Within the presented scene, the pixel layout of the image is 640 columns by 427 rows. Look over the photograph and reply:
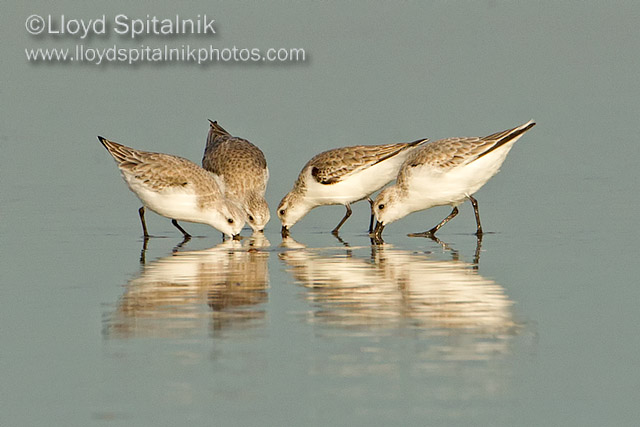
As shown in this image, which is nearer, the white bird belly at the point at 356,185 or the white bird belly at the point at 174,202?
the white bird belly at the point at 174,202

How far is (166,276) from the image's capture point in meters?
12.0

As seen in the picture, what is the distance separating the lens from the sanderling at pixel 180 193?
52.6 feet

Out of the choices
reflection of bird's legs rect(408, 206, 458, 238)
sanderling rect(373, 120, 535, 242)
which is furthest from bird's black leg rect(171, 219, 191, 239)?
reflection of bird's legs rect(408, 206, 458, 238)

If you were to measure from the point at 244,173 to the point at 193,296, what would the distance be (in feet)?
23.7

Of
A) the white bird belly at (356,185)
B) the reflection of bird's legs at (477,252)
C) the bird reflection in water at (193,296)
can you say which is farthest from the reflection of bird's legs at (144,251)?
the reflection of bird's legs at (477,252)

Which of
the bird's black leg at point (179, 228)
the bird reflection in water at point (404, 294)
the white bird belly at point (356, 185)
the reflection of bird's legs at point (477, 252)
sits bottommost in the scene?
the bird reflection in water at point (404, 294)

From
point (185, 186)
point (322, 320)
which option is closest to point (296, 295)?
point (322, 320)

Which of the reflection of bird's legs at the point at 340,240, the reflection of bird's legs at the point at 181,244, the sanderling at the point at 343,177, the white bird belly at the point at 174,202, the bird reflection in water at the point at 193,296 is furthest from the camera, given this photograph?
the sanderling at the point at 343,177

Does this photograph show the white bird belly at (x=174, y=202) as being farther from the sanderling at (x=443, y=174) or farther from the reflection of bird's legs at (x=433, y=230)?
the reflection of bird's legs at (x=433, y=230)

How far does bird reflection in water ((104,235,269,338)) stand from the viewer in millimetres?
9195

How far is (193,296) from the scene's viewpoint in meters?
10.6

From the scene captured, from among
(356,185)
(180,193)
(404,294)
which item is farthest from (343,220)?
(404,294)

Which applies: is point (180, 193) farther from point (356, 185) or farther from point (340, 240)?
point (356, 185)

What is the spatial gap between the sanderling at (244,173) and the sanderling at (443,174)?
1938mm
